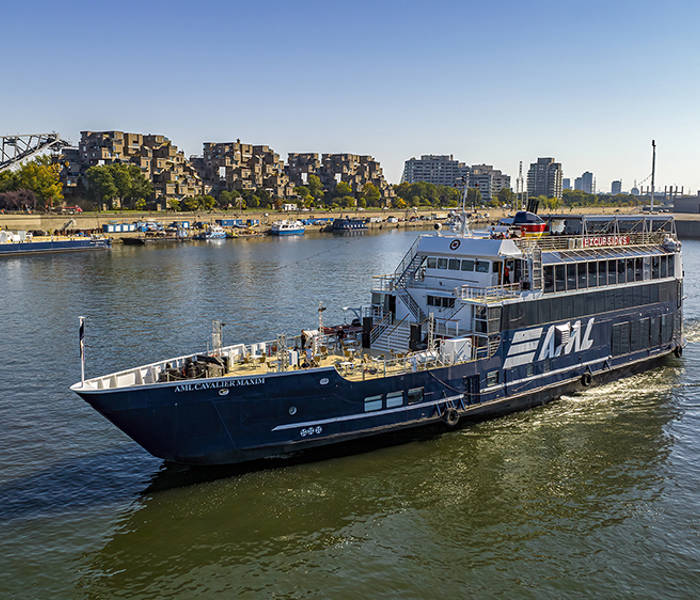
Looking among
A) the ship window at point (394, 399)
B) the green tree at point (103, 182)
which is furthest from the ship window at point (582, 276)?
the green tree at point (103, 182)

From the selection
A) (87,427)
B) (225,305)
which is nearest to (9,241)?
(225,305)

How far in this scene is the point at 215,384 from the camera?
72.4 ft

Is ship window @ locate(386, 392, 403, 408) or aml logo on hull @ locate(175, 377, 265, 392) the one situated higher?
aml logo on hull @ locate(175, 377, 265, 392)

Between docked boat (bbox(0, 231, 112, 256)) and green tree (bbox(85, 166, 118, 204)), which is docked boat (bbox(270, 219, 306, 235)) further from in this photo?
docked boat (bbox(0, 231, 112, 256))

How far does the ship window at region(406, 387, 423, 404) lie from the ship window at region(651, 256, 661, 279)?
19477 mm

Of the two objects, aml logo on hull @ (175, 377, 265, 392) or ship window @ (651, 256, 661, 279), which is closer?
aml logo on hull @ (175, 377, 265, 392)

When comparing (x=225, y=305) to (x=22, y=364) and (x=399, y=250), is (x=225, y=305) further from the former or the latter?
(x=399, y=250)

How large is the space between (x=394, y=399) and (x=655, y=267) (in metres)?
21.2

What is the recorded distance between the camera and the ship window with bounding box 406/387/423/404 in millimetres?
25594

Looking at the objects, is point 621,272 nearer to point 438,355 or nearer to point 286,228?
point 438,355

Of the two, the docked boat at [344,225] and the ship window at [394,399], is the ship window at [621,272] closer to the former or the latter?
the ship window at [394,399]

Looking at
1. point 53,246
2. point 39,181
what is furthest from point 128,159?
point 53,246

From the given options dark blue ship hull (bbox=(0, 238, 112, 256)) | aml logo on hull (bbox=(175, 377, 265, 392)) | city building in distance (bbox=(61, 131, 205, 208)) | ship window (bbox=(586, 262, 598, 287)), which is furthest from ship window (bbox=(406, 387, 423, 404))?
city building in distance (bbox=(61, 131, 205, 208))

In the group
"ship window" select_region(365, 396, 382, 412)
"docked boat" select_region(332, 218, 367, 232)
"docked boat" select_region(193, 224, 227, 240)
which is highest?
"docked boat" select_region(332, 218, 367, 232)
